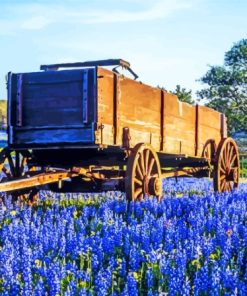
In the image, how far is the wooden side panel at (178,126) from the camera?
10.5 meters

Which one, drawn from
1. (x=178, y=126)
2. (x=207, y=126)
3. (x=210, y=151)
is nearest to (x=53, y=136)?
(x=178, y=126)

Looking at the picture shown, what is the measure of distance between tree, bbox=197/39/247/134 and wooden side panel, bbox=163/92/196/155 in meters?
42.6

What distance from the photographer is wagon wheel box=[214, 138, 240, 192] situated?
11867mm

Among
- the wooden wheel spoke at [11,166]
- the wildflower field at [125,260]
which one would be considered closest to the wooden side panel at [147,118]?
the wildflower field at [125,260]

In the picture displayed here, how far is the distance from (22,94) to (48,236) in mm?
3756

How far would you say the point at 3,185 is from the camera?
6.84m

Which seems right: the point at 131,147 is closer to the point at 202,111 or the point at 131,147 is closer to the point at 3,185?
the point at 3,185

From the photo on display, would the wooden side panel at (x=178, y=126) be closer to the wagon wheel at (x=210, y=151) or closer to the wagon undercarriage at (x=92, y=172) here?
the wagon undercarriage at (x=92, y=172)

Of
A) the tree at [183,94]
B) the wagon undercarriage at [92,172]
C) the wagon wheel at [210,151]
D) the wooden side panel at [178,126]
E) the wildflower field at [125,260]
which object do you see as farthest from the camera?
the tree at [183,94]

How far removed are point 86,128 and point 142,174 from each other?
1334 mm

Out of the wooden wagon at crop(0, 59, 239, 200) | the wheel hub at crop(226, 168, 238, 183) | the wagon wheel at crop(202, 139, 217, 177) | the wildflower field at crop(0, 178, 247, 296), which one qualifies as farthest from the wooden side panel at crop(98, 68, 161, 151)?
the wheel hub at crop(226, 168, 238, 183)

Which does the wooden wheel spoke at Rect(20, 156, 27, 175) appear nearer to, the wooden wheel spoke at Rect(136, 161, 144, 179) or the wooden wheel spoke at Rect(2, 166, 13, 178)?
the wooden wheel spoke at Rect(2, 166, 13, 178)

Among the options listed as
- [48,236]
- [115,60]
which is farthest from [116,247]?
Result: [115,60]

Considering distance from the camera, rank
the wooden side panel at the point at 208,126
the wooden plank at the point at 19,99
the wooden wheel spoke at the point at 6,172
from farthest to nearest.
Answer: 1. the wooden side panel at the point at 208,126
2. the wooden wheel spoke at the point at 6,172
3. the wooden plank at the point at 19,99
